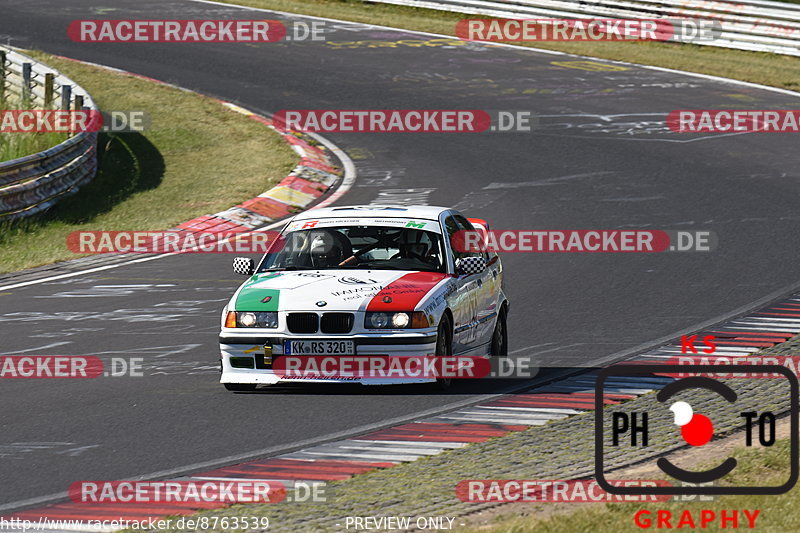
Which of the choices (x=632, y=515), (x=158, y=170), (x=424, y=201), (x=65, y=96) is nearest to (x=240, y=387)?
(x=632, y=515)

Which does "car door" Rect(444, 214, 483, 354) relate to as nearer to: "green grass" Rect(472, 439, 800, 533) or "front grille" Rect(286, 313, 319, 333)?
"front grille" Rect(286, 313, 319, 333)

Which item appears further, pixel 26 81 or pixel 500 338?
pixel 26 81

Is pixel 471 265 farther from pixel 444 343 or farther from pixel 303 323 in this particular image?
pixel 303 323

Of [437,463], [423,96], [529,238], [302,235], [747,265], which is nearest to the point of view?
[437,463]

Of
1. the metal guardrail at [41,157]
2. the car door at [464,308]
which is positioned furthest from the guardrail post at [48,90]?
the car door at [464,308]

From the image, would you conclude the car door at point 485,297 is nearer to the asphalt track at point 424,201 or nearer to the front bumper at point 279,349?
the asphalt track at point 424,201

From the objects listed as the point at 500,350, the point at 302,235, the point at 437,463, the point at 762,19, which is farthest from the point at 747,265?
the point at 762,19

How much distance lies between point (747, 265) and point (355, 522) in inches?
388

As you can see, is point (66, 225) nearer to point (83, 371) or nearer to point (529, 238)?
point (529, 238)

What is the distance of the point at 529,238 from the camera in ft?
58.6

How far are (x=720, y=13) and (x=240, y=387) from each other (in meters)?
23.9

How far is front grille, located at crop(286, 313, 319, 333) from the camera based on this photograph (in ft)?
34.6

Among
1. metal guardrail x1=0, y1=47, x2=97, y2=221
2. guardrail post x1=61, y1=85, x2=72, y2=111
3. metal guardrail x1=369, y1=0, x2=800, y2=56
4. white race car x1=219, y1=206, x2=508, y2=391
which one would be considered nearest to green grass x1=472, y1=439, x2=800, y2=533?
white race car x1=219, y1=206, x2=508, y2=391

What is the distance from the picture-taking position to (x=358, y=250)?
38.8 feet
